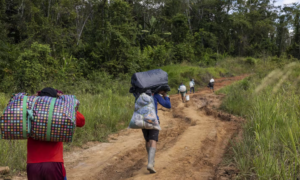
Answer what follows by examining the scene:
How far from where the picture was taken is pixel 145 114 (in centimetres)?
405

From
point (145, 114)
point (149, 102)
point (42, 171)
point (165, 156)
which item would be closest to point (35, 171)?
point (42, 171)

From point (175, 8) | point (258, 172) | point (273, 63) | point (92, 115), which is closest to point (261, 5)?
point (175, 8)

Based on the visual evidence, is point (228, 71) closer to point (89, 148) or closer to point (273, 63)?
point (273, 63)

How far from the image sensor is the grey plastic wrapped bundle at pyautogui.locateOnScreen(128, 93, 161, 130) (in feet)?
13.2

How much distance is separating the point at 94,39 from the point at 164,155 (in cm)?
1569

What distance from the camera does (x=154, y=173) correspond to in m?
4.20

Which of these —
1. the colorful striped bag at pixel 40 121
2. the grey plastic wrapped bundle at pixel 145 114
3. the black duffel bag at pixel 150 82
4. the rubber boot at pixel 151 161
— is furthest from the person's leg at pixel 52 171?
the black duffel bag at pixel 150 82

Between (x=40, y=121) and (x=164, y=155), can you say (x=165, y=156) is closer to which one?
(x=164, y=155)

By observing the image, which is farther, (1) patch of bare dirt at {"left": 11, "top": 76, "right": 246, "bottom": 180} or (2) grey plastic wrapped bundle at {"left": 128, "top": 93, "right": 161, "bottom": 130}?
(1) patch of bare dirt at {"left": 11, "top": 76, "right": 246, "bottom": 180}

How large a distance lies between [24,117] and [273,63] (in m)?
11.0

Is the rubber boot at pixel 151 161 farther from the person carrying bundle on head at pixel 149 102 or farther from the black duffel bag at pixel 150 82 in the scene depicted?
the black duffel bag at pixel 150 82

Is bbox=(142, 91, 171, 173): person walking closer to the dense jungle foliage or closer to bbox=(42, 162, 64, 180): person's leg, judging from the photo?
bbox=(42, 162, 64, 180): person's leg

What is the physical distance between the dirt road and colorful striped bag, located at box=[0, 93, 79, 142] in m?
1.90

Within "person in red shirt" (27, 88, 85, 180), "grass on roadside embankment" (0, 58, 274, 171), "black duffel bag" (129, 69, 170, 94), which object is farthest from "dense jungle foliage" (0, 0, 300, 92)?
"person in red shirt" (27, 88, 85, 180)
